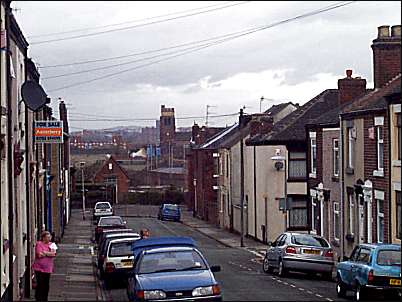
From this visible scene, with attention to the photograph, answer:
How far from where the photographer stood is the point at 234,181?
5766 cm

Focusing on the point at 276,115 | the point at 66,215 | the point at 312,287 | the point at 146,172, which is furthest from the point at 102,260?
the point at 276,115

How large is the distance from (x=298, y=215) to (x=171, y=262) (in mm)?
30292

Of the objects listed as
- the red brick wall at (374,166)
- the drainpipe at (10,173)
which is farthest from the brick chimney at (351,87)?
the drainpipe at (10,173)

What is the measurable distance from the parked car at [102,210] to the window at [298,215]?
10.6 m

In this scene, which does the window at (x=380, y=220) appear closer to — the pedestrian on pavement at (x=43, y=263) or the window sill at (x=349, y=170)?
the window sill at (x=349, y=170)

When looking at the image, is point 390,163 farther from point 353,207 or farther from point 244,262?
point 244,262

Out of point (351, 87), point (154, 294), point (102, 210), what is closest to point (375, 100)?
point (351, 87)

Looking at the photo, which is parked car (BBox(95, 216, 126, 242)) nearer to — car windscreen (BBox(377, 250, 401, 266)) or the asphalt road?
the asphalt road

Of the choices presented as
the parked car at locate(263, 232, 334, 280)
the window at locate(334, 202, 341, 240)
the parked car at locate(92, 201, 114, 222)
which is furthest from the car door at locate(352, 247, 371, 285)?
the parked car at locate(92, 201, 114, 222)

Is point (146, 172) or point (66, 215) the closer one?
point (66, 215)

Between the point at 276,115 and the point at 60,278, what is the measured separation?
30596mm

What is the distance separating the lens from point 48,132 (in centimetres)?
2564

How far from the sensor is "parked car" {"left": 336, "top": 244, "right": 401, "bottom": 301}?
19.6 metres

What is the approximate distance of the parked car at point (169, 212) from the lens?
47.7 meters
